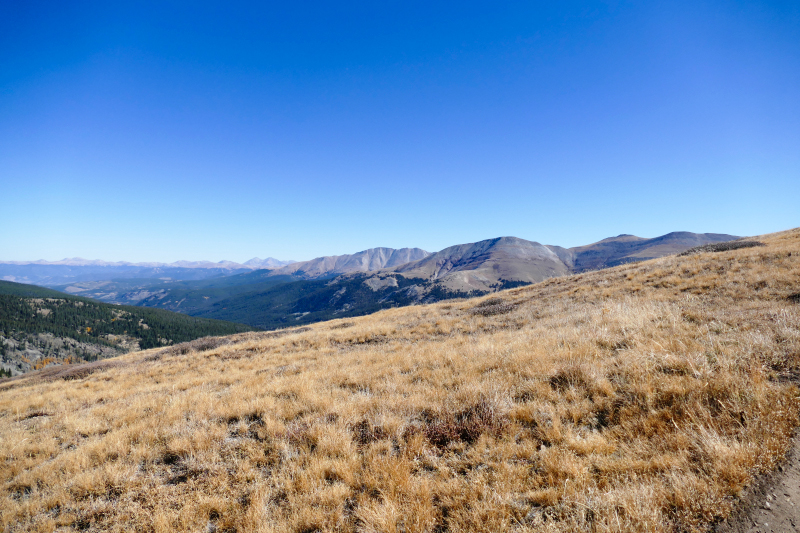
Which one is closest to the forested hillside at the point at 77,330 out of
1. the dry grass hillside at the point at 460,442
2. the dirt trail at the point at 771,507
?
the dry grass hillside at the point at 460,442

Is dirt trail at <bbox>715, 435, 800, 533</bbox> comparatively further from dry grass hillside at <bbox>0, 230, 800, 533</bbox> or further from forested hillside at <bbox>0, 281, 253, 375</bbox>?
forested hillside at <bbox>0, 281, 253, 375</bbox>

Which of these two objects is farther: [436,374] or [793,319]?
[436,374]

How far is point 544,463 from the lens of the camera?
3.95 metres

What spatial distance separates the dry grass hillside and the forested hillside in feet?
612

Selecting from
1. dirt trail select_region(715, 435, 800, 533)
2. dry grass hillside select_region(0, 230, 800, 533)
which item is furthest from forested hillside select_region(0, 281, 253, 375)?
dirt trail select_region(715, 435, 800, 533)

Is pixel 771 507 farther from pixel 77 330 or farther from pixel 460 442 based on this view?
pixel 77 330

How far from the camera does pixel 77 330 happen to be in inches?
6501

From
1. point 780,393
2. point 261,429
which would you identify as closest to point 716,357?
point 780,393

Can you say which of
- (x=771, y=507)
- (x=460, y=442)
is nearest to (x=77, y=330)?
(x=460, y=442)

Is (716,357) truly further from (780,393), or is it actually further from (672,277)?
(672,277)

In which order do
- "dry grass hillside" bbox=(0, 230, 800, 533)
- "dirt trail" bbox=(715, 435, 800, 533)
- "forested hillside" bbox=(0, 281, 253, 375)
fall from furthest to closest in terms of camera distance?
"forested hillside" bbox=(0, 281, 253, 375) < "dry grass hillside" bbox=(0, 230, 800, 533) < "dirt trail" bbox=(715, 435, 800, 533)

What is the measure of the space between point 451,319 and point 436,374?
10.0m

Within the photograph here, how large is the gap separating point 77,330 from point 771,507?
835 feet

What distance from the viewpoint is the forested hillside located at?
134375 millimetres
